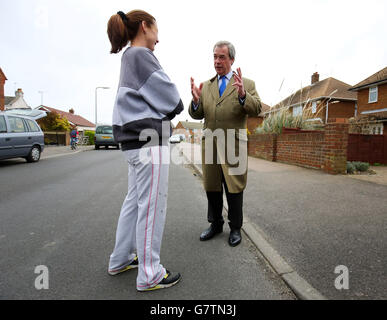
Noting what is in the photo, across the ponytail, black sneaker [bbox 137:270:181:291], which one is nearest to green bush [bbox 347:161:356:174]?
black sneaker [bbox 137:270:181:291]

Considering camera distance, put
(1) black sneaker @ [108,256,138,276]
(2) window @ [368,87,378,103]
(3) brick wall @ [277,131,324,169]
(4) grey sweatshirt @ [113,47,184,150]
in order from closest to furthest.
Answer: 1. (4) grey sweatshirt @ [113,47,184,150]
2. (1) black sneaker @ [108,256,138,276]
3. (3) brick wall @ [277,131,324,169]
4. (2) window @ [368,87,378,103]

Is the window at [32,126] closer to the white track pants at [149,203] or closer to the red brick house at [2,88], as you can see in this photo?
the white track pants at [149,203]

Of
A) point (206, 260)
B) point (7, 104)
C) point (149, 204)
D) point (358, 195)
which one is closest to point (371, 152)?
point (358, 195)

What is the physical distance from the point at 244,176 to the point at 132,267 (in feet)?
4.45

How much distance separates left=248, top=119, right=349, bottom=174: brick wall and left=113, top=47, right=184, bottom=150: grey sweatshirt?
5635mm

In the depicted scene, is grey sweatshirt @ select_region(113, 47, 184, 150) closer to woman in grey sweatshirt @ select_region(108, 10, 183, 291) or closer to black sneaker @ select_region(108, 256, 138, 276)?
woman in grey sweatshirt @ select_region(108, 10, 183, 291)

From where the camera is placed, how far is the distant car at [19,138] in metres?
8.23

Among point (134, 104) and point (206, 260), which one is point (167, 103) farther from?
point (206, 260)

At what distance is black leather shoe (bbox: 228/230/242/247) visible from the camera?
8.27 feet

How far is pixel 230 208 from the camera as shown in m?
2.59

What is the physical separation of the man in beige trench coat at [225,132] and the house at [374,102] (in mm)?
19782

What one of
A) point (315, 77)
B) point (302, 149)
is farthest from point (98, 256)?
point (315, 77)

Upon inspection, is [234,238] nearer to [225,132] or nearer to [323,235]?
[323,235]

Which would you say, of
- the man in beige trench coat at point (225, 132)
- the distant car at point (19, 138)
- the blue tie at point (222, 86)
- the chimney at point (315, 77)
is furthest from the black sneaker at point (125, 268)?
the chimney at point (315, 77)
